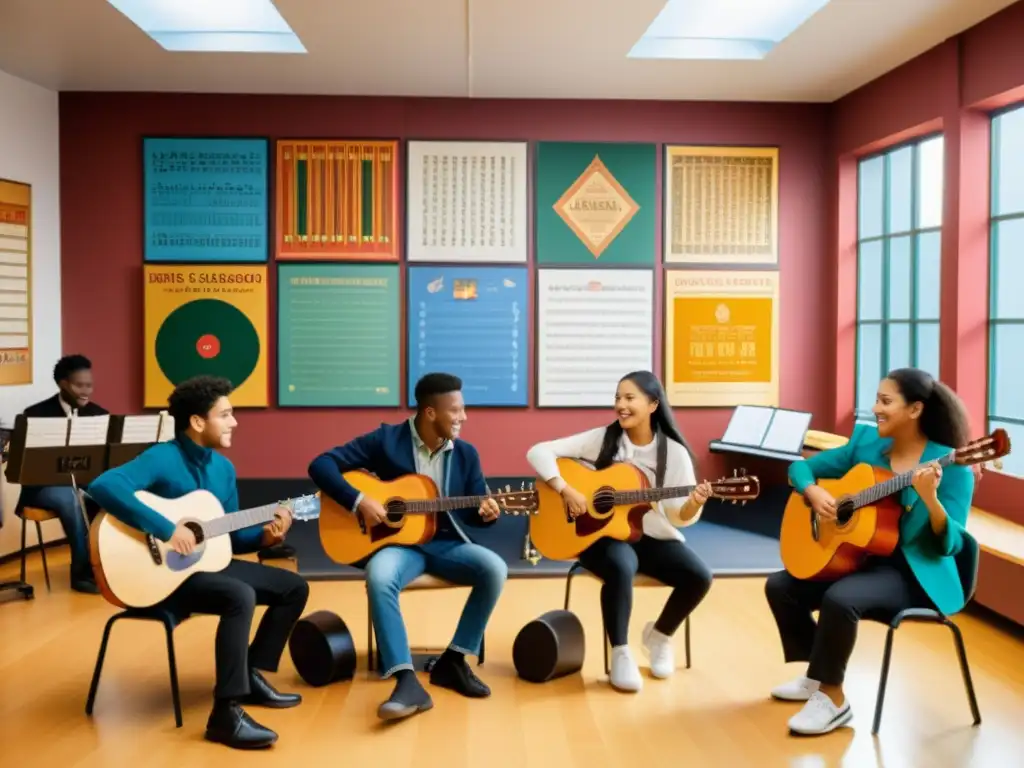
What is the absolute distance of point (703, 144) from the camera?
255 inches

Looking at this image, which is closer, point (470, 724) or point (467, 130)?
point (470, 724)

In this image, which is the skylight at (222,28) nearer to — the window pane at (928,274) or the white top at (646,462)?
the white top at (646,462)

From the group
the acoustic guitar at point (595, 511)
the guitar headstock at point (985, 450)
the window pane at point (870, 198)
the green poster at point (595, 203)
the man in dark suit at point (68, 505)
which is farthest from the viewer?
the green poster at point (595, 203)

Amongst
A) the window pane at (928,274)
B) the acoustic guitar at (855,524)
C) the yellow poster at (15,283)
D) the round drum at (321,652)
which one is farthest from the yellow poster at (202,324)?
the acoustic guitar at (855,524)

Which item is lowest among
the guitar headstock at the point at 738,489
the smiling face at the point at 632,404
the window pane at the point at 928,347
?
the guitar headstock at the point at 738,489

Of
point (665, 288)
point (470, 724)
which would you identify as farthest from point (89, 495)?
point (665, 288)

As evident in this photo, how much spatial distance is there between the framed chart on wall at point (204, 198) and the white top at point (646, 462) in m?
3.18

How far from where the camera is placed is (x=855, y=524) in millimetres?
3201

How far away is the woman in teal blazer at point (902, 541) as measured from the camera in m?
3.13

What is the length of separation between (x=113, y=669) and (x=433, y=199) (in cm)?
352

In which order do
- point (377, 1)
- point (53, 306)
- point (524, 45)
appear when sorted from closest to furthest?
point (377, 1), point (524, 45), point (53, 306)

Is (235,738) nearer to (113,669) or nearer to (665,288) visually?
(113,669)

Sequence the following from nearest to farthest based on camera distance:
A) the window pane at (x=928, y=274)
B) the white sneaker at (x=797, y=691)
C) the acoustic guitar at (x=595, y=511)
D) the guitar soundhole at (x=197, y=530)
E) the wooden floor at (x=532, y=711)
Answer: the wooden floor at (x=532, y=711), the guitar soundhole at (x=197, y=530), the white sneaker at (x=797, y=691), the acoustic guitar at (x=595, y=511), the window pane at (x=928, y=274)

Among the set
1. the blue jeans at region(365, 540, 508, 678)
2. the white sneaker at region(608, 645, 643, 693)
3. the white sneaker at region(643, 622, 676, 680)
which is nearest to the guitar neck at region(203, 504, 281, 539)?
the blue jeans at region(365, 540, 508, 678)
